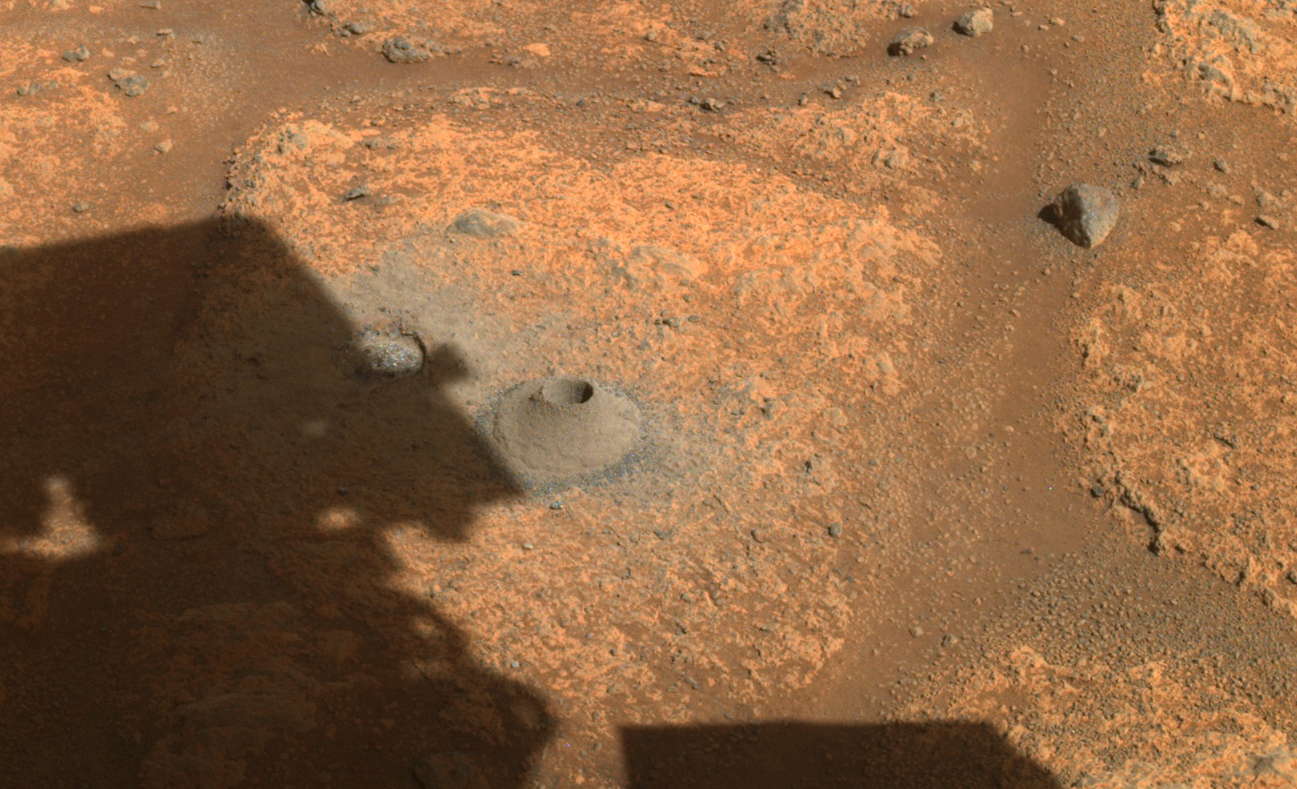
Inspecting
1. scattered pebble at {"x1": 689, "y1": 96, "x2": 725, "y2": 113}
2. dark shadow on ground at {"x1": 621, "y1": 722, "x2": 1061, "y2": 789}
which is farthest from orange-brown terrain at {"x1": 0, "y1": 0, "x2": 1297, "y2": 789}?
scattered pebble at {"x1": 689, "y1": 96, "x2": 725, "y2": 113}

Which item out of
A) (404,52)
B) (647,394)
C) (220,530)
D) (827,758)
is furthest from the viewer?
(404,52)

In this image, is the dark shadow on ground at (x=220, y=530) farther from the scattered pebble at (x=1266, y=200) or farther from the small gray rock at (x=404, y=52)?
the scattered pebble at (x=1266, y=200)

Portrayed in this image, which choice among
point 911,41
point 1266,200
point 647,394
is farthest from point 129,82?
point 1266,200

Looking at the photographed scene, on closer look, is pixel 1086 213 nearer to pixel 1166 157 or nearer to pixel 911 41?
pixel 1166 157

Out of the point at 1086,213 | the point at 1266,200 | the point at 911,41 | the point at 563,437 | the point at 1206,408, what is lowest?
the point at 563,437

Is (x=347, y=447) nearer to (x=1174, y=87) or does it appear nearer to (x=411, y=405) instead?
(x=411, y=405)

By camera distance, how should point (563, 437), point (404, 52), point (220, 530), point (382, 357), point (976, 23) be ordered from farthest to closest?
point (404, 52) → point (976, 23) → point (382, 357) → point (563, 437) → point (220, 530)

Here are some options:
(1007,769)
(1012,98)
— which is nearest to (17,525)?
(1007,769)
